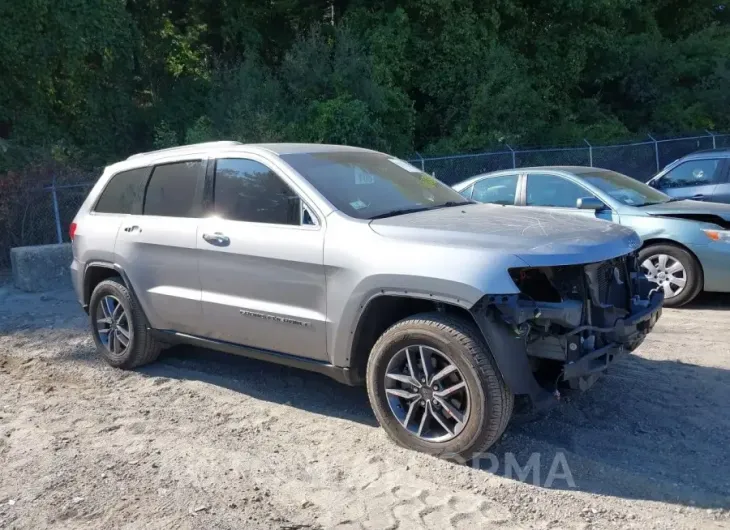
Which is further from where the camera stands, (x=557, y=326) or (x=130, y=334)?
(x=130, y=334)

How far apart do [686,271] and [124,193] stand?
5.74m

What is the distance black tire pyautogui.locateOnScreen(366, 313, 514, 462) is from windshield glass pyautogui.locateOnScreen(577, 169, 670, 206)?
5.05 m

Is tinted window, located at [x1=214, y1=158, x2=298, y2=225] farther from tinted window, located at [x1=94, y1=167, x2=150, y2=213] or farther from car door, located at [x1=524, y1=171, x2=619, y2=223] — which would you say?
car door, located at [x1=524, y1=171, x2=619, y2=223]

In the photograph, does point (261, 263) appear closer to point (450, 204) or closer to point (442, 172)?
point (450, 204)

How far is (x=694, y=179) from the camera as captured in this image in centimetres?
1127

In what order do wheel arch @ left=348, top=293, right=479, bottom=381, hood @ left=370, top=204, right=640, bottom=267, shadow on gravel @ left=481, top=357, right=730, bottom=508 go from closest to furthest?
shadow on gravel @ left=481, top=357, right=730, bottom=508, hood @ left=370, top=204, right=640, bottom=267, wheel arch @ left=348, top=293, right=479, bottom=381

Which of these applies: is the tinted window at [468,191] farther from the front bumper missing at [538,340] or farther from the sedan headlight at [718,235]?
the front bumper missing at [538,340]

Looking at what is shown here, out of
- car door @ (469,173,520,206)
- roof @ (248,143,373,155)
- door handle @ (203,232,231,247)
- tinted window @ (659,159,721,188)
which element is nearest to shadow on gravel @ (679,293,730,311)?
car door @ (469,173,520,206)

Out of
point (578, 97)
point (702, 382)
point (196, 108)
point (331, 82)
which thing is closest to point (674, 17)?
point (578, 97)

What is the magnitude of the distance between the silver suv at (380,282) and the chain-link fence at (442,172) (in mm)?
5784

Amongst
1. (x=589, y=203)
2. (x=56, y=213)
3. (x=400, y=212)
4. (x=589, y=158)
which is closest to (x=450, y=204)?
(x=400, y=212)

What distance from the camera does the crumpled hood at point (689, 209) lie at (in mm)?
8203

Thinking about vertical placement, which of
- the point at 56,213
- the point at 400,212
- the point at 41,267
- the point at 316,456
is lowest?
the point at 316,456

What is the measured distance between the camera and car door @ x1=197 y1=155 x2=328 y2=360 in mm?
5051
